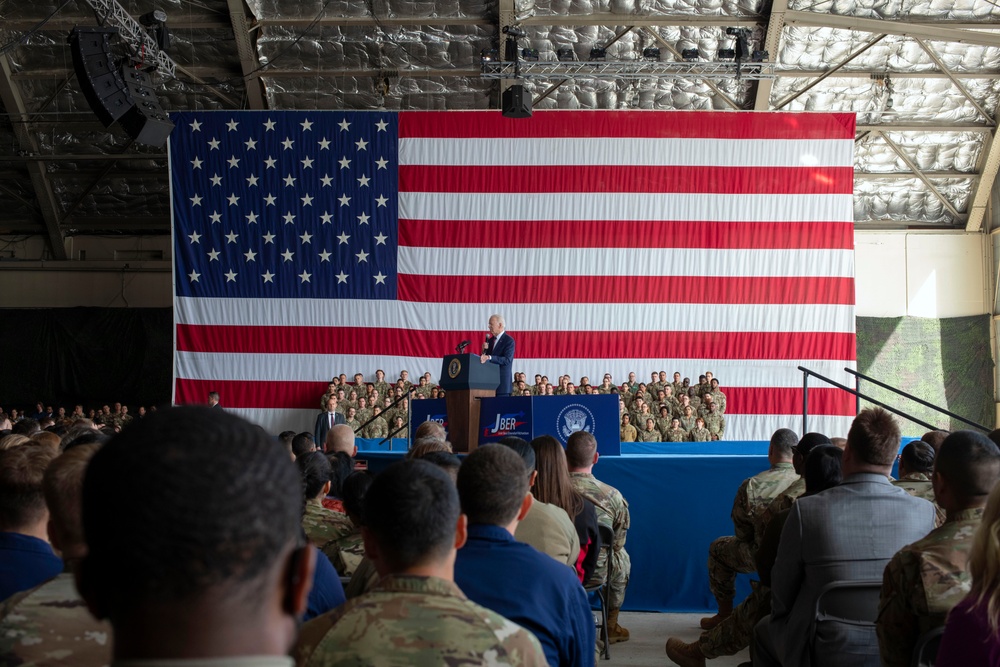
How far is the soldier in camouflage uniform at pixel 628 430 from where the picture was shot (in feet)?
35.8

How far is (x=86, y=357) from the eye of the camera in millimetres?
15203

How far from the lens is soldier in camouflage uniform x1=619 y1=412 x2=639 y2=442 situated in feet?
35.8

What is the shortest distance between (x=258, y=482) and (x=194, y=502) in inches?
1.7

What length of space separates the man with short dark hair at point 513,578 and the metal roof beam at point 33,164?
13.1m

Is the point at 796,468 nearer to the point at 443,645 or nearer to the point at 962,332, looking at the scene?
the point at 443,645

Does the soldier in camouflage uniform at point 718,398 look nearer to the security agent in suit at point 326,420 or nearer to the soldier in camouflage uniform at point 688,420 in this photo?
the soldier in camouflage uniform at point 688,420

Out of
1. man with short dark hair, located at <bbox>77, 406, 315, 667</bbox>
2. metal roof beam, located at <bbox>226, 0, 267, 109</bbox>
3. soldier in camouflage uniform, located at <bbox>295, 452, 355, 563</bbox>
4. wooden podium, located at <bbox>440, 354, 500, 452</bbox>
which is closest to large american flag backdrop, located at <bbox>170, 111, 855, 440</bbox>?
metal roof beam, located at <bbox>226, 0, 267, 109</bbox>

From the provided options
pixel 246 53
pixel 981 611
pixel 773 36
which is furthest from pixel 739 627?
pixel 246 53

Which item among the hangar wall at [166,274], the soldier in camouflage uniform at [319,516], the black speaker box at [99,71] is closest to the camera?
the soldier in camouflage uniform at [319,516]

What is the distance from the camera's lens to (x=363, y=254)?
39.3ft

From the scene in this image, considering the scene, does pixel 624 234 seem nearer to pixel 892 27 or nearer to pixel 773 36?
pixel 773 36

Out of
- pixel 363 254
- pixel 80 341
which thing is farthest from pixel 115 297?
pixel 363 254

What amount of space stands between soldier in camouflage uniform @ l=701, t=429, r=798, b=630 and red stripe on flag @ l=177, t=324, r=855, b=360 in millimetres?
7029

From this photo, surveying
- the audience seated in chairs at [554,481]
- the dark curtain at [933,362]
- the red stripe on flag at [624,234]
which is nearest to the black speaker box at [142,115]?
the red stripe on flag at [624,234]
